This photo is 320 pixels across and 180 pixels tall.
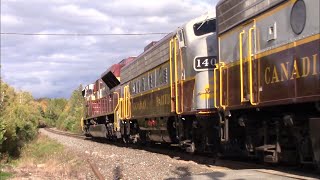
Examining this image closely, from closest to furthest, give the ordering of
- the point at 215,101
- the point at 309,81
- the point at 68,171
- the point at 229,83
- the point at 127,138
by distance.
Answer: the point at 309,81
the point at 229,83
the point at 215,101
the point at 68,171
the point at 127,138

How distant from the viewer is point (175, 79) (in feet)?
46.1

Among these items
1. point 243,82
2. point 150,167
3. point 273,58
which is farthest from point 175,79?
point 273,58

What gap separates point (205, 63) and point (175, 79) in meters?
1.85

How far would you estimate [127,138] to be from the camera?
22516 millimetres

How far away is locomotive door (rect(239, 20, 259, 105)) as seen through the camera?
9.14 metres

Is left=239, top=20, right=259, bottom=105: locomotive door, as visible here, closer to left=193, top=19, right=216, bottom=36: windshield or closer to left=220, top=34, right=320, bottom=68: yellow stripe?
left=220, top=34, right=320, bottom=68: yellow stripe

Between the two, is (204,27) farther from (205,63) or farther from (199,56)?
(205,63)

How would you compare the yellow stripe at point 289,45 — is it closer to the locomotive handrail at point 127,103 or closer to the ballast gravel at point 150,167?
the ballast gravel at point 150,167

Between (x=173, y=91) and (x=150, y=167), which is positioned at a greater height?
(x=173, y=91)

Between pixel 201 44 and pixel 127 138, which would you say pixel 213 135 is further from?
pixel 127 138

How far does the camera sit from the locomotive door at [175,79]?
1383 cm

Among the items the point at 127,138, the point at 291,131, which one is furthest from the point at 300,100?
the point at 127,138

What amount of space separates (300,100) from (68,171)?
325 inches

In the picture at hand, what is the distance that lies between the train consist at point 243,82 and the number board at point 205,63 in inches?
1.0
